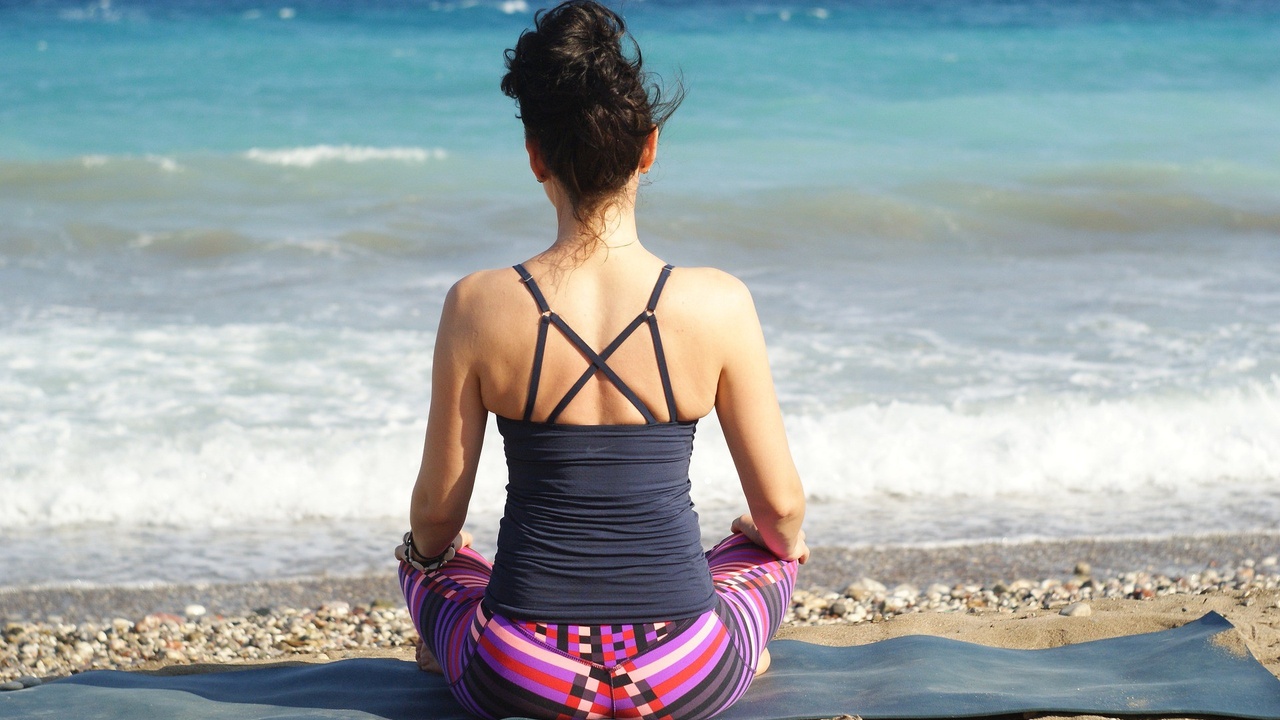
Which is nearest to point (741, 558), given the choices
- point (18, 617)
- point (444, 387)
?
point (444, 387)

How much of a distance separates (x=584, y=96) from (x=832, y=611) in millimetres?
2494

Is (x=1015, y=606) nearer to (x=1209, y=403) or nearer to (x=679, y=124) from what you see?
(x=1209, y=403)

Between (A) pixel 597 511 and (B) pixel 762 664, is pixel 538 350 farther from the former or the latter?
(B) pixel 762 664

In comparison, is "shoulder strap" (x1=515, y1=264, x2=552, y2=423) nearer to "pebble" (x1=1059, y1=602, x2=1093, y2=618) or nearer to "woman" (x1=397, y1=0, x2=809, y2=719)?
"woman" (x1=397, y1=0, x2=809, y2=719)

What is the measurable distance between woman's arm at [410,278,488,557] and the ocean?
2.21 meters

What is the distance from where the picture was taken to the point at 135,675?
125 inches

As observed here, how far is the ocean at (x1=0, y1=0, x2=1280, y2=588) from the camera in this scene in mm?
5148

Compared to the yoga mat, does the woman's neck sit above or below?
above

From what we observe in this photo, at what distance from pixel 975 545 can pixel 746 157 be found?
1056cm

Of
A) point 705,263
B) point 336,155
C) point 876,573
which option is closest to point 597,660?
point 876,573

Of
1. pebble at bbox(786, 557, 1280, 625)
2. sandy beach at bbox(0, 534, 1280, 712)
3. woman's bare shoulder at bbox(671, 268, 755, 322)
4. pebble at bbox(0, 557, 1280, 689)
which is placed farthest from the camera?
pebble at bbox(786, 557, 1280, 625)

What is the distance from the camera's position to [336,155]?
1496cm

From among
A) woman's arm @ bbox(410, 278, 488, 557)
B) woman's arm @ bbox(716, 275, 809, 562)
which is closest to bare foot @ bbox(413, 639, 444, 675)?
woman's arm @ bbox(410, 278, 488, 557)

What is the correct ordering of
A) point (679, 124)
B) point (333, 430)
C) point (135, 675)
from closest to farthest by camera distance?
point (135, 675) → point (333, 430) → point (679, 124)
